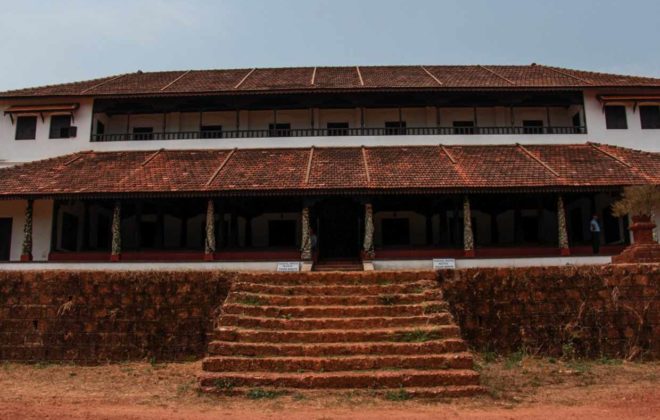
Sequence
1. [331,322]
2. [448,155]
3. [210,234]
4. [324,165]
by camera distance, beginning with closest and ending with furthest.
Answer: [331,322], [210,234], [324,165], [448,155]

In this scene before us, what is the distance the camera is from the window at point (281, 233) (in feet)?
69.9

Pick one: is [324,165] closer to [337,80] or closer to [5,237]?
[337,80]

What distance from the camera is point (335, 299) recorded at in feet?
37.0

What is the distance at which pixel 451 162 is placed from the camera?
19.2 m

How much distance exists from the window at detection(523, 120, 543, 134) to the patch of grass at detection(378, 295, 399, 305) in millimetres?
12546

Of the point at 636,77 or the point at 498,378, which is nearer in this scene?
the point at 498,378

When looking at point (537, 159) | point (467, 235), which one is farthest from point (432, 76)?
point (467, 235)

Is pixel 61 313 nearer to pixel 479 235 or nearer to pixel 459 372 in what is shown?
pixel 459 372

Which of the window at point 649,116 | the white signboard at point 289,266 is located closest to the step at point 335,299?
the white signboard at point 289,266

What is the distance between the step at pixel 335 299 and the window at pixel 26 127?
14516 mm

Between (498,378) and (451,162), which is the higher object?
(451,162)

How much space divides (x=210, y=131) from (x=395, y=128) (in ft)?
Result: 22.7

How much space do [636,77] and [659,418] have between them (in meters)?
18.1

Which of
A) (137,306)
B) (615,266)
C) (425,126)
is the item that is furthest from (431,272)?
(425,126)
